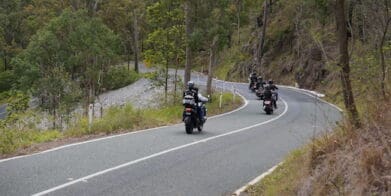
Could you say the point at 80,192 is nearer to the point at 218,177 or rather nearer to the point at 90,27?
the point at 218,177

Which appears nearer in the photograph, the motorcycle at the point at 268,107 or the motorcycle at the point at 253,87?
the motorcycle at the point at 268,107

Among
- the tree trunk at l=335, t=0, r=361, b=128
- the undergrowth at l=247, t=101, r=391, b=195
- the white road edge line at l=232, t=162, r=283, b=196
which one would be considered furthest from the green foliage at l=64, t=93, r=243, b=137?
the tree trunk at l=335, t=0, r=361, b=128

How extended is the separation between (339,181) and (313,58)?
A: 144 feet

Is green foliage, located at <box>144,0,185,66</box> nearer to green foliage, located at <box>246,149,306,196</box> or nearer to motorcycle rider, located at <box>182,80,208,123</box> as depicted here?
motorcycle rider, located at <box>182,80,208,123</box>

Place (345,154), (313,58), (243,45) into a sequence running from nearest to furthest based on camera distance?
(345,154), (313,58), (243,45)

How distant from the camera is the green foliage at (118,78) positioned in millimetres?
53531

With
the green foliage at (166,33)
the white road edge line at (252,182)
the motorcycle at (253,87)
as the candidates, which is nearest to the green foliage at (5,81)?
the motorcycle at (253,87)

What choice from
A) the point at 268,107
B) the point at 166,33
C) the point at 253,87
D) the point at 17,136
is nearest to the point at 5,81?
the point at 253,87

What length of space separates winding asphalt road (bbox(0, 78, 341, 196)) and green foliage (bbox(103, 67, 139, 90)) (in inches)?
1522

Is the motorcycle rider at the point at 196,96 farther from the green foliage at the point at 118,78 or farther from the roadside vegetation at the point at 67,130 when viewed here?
the green foliage at the point at 118,78

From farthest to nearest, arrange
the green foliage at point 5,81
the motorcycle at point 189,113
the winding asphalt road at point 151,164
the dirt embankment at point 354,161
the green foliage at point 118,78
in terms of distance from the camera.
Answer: the green foliage at point 5,81, the green foliage at point 118,78, the motorcycle at point 189,113, the winding asphalt road at point 151,164, the dirt embankment at point 354,161

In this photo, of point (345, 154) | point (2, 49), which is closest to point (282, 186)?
point (345, 154)

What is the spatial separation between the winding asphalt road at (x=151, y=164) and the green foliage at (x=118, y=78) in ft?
127

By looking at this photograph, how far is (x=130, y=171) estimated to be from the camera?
9273 millimetres
